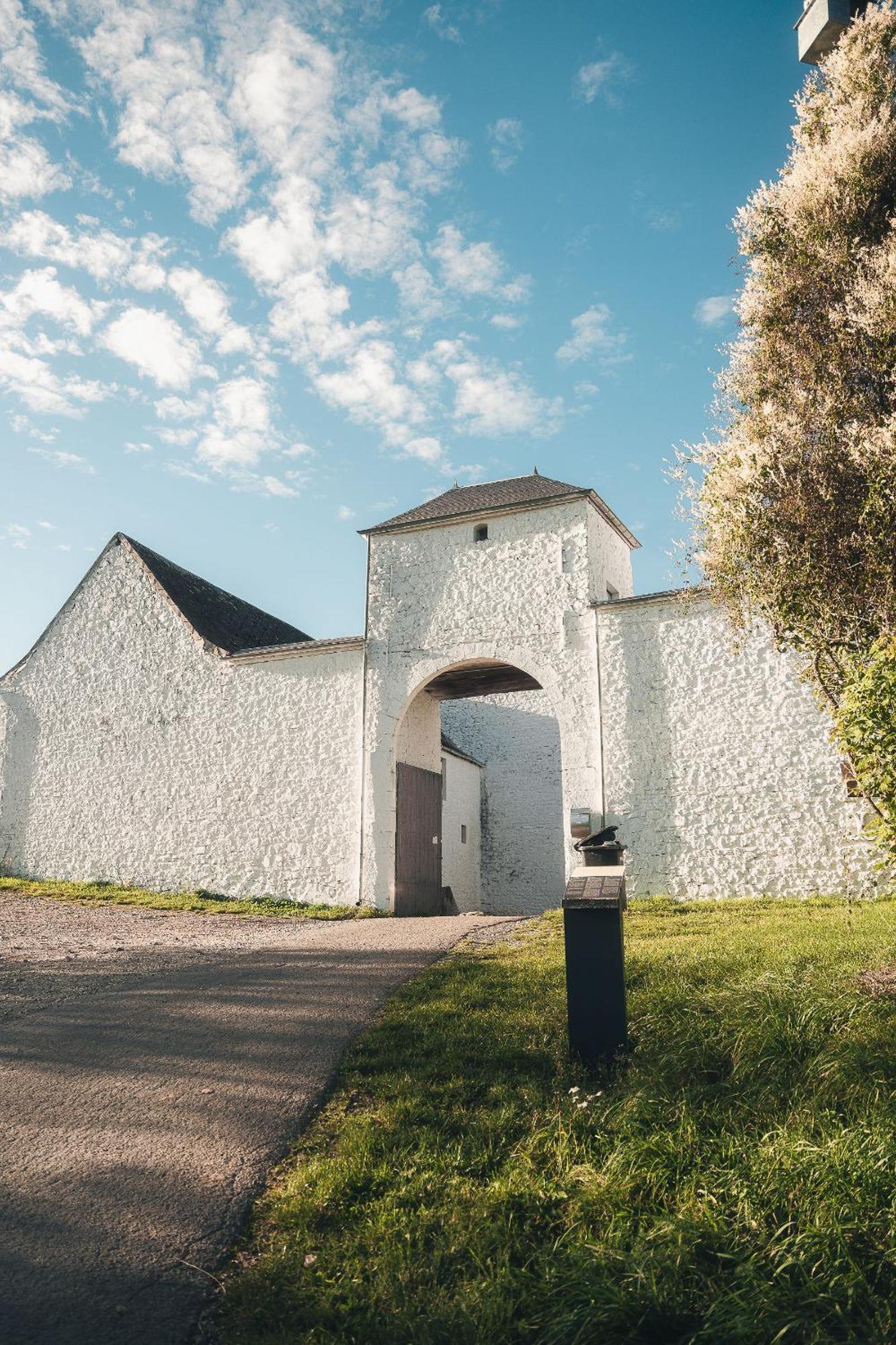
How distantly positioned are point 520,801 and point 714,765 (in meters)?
9.59

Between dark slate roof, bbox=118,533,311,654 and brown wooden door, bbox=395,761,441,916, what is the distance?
4.35m

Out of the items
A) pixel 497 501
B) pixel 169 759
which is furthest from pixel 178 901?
pixel 497 501

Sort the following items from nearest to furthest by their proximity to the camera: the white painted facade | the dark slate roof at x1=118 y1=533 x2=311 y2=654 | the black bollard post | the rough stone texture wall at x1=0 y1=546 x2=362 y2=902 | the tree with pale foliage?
1. the black bollard post
2. the tree with pale foliage
3. the white painted facade
4. the rough stone texture wall at x1=0 y1=546 x2=362 y2=902
5. the dark slate roof at x1=118 y1=533 x2=311 y2=654

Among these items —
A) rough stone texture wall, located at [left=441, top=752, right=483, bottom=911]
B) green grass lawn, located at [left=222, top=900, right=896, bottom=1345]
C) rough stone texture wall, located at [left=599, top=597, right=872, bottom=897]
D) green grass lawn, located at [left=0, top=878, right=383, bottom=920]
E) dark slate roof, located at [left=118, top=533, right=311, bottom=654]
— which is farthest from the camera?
rough stone texture wall, located at [left=441, top=752, right=483, bottom=911]

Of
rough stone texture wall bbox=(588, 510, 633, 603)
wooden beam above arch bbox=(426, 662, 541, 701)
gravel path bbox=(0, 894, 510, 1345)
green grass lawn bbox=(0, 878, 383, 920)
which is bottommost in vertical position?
gravel path bbox=(0, 894, 510, 1345)

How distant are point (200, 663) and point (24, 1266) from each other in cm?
1326

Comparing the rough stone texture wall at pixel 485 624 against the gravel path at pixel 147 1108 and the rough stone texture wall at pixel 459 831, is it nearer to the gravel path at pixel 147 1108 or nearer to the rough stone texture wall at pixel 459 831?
the rough stone texture wall at pixel 459 831

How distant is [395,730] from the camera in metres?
13.7

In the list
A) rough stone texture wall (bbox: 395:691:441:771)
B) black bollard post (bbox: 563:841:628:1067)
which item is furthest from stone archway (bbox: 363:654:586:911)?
black bollard post (bbox: 563:841:628:1067)

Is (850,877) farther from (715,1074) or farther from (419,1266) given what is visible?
(419,1266)

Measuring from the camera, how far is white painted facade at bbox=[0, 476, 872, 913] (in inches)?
444

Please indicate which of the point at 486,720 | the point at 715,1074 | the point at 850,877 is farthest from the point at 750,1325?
the point at 486,720

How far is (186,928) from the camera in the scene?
11.1 m

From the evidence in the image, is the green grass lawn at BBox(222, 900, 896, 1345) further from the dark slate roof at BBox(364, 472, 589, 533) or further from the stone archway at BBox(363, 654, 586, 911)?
the dark slate roof at BBox(364, 472, 589, 533)
